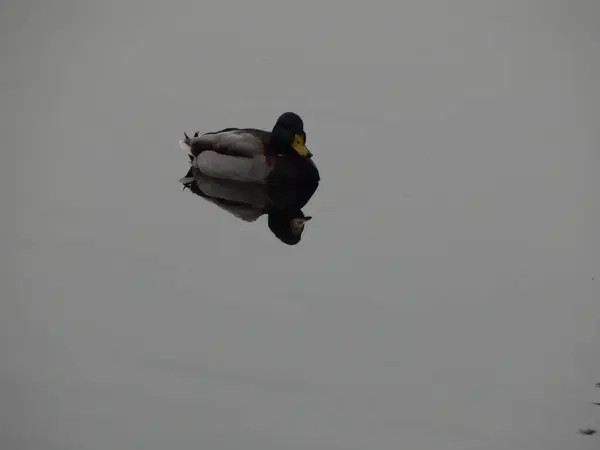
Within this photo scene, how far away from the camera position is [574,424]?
5.99m

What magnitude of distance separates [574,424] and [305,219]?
369cm

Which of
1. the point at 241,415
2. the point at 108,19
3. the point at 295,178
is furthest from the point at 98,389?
the point at 108,19

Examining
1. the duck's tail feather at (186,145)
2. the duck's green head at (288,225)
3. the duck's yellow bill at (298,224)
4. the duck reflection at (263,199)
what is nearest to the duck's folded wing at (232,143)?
the duck's tail feather at (186,145)

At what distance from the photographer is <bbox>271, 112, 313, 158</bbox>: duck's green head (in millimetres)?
10320

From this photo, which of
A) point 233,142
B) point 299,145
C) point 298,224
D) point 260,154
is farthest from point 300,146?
point 298,224

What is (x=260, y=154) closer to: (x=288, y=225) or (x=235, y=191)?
(x=235, y=191)

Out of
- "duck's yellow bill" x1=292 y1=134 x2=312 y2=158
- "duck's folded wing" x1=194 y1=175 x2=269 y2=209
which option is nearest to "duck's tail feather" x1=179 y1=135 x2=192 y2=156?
"duck's folded wing" x1=194 y1=175 x2=269 y2=209

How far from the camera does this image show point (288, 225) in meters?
9.07

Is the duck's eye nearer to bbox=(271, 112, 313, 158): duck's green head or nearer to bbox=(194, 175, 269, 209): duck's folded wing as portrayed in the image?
bbox=(271, 112, 313, 158): duck's green head

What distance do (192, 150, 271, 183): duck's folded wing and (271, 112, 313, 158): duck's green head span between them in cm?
21

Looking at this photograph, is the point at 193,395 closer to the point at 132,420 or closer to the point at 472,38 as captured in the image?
the point at 132,420

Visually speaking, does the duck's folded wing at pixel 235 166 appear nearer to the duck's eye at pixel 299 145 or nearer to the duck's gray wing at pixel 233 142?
the duck's gray wing at pixel 233 142

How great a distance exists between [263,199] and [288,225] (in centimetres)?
95

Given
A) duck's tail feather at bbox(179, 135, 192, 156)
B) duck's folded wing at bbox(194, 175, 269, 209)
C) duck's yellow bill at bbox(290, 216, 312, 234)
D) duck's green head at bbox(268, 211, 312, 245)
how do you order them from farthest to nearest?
duck's tail feather at bbox(179, 135, 192, 156) < duck's folded wing at bbox(194, 175, 269, 209) < duck's yellow bill at bbox(290, 216, 312, 234) < duck's green head at bbox(268, 211, 312, 245)
